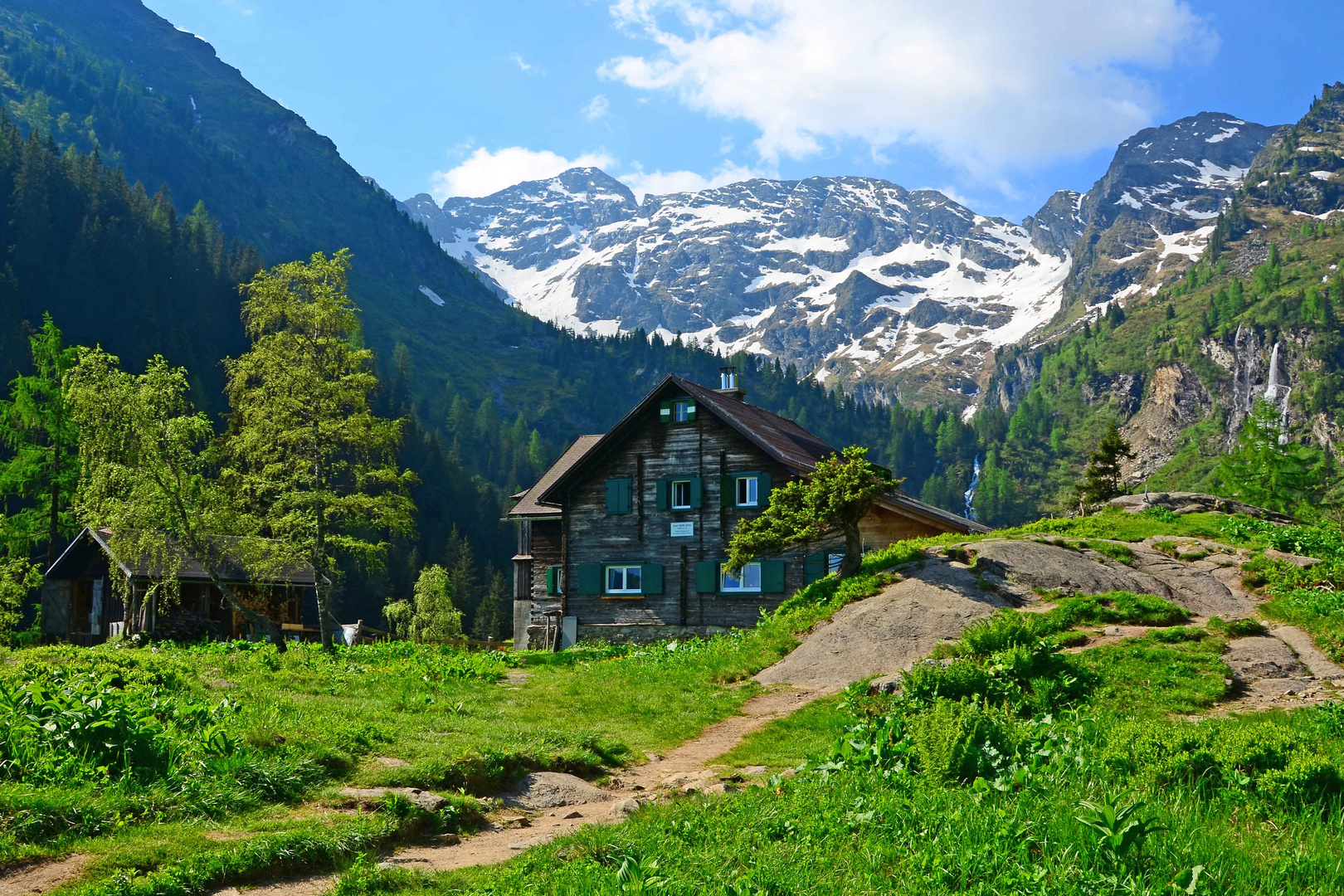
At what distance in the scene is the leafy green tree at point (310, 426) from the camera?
32219 mm

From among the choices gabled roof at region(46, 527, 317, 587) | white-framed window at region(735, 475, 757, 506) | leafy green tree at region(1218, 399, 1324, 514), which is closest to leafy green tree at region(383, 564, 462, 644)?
gabled roof at region(46, 527, 317, 587)

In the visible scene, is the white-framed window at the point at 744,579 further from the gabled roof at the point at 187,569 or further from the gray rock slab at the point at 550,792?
the gray rock slab at the point at 550,792

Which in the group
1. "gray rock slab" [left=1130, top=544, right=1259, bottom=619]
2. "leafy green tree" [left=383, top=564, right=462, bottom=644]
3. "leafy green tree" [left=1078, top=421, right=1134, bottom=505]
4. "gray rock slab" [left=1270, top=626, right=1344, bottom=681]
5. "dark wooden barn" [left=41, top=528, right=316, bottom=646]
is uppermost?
"leafy green tree" [left=1078, top=421, right=1134, bottom=505]

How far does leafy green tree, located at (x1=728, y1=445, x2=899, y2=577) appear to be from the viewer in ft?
88.8

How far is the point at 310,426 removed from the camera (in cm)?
3247

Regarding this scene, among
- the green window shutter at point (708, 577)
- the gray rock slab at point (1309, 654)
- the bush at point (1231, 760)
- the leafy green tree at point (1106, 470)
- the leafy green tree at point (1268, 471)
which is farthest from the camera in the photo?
the leafy green tree at point (1268, 471)

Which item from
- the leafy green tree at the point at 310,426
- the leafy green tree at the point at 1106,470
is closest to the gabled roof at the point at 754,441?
the leafy green tree at the point at 310,426

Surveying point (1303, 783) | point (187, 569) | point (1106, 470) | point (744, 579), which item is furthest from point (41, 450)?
point (1303, 783)

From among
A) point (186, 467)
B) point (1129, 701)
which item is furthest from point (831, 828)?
point (186, 467)

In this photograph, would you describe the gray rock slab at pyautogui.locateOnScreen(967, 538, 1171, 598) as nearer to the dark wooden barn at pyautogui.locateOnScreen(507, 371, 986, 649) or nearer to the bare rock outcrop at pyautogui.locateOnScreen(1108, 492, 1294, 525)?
the bare rock outcrop at pyautogui.locateOnScreen(1108, 492, 1294, 525)

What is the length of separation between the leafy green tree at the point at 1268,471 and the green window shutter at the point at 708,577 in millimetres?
39573

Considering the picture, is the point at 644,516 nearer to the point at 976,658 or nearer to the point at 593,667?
the point at 593,667

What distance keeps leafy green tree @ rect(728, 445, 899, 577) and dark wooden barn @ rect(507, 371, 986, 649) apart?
8345 mm

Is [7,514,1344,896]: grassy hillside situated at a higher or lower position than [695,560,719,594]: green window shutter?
lower
